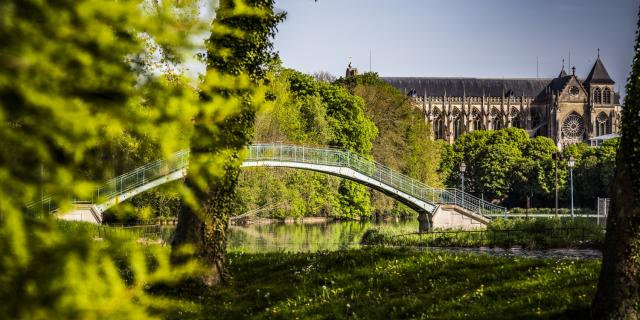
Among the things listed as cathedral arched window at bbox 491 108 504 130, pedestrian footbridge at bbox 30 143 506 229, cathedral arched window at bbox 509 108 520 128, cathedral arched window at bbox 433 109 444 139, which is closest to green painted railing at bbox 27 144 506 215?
pedestrian footbridge at bbox 30 143 506 229

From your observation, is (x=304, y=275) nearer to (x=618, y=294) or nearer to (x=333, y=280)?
(x=333, y=280)

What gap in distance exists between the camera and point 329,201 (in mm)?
54469

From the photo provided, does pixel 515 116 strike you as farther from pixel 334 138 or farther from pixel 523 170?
pixel 334 138

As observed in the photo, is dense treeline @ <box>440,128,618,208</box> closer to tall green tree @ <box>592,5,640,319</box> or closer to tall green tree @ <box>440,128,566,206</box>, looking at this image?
tall green tree @ <box>440,128,566,206</box>

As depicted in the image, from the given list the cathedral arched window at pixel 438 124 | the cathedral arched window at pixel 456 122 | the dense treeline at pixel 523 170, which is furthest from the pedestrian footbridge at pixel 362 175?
the cathedral arched window at pixel 456 122

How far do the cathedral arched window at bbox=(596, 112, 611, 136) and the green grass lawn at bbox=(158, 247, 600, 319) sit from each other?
11515 centimetres

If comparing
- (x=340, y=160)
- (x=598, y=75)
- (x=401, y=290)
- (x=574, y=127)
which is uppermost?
Answer: (x=598, y=75)

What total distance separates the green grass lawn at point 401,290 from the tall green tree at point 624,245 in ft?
1.79

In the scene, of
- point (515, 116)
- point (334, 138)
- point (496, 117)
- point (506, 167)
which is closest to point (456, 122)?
point (496, 117)

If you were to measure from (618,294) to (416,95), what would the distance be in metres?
115

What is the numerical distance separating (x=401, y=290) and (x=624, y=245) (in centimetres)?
358

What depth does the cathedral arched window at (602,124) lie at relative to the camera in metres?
119

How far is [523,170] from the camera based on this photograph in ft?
276

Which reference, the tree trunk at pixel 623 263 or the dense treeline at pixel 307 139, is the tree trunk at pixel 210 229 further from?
the dense treeline at pixel 307 139
